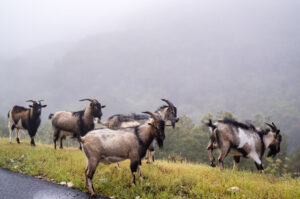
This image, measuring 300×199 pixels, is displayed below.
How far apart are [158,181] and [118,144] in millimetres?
1686

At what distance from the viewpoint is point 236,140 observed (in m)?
9.33

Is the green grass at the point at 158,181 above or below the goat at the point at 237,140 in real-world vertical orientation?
below

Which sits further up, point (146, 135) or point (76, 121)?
point (146, 135)

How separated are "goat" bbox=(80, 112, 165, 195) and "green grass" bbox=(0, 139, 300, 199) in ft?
1.63

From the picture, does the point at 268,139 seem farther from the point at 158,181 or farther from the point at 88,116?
the point at 88,116

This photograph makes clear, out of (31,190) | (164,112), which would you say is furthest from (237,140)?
(31,190)

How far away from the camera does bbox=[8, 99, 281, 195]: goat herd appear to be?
6.97 m

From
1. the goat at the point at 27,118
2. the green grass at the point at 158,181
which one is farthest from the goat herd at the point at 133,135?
the green grass at the point at 158,181

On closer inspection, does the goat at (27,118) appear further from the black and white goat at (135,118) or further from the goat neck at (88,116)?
the black and white goat at (135,118)

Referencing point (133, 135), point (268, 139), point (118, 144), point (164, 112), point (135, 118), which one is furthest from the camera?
Answer: point (135, 118)

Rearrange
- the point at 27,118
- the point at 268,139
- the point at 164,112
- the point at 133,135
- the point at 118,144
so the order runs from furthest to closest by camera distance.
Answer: the point at 27,118, the point at 164,112, the point at 268,139, the point at 133,135, the point at 118,144

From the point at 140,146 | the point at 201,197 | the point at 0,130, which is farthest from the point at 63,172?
the point at 0,130

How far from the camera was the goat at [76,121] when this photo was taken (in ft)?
38.9

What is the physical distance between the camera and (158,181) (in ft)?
24.4
